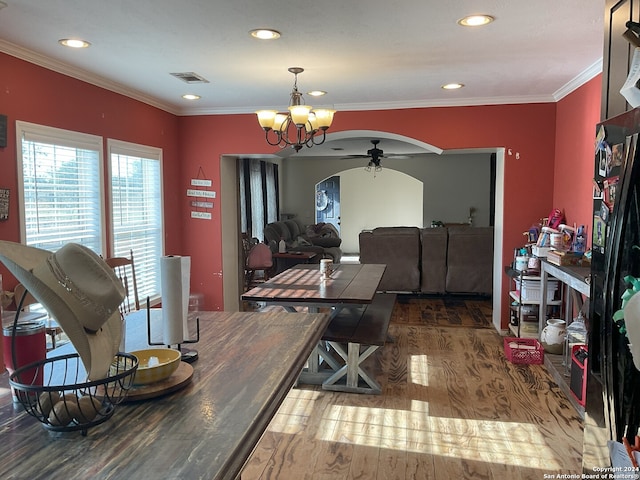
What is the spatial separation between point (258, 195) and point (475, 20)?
7.63 meters

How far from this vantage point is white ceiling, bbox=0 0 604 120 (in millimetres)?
2562

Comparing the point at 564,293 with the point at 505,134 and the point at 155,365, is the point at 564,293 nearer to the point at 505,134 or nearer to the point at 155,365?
the point at 505,134

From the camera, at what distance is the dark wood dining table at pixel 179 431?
86cm

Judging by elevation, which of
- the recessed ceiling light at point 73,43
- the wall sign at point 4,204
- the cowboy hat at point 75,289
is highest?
the recessed ceiling light at point 73,43

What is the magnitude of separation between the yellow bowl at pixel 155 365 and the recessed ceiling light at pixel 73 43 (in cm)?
251

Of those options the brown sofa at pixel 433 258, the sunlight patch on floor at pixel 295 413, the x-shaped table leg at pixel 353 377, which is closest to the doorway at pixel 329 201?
the brown sofa at pixel 433 258

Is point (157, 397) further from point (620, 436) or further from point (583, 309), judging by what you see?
point (583, 309)

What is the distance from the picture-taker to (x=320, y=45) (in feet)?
10.4

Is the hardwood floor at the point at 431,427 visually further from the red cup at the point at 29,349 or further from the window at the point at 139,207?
the window at the point at 139,207

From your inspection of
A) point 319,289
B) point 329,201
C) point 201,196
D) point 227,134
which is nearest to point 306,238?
point 329,201

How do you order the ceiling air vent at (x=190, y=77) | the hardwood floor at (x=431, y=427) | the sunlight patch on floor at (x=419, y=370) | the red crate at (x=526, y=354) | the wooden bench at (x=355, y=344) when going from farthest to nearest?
the red crate at (x=526, y=354)
the ceiling air vent at (x=190, y=77)
the sunlight patch on floor at (x=419, y=370)
the wooden bench at (x=355, y=344)
the hardwood floor at (x=431, y=427)

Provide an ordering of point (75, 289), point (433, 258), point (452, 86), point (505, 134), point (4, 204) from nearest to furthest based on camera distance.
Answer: point (75, 289)
point (4, 204)
point (452, 86)
point (505, 134)
point (433, 258)

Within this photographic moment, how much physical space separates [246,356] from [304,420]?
6.04 ft

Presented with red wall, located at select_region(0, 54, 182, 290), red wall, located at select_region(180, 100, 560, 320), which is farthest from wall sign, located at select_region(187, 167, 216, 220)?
red wall, located at select_region(180, 100, 560, 320)
